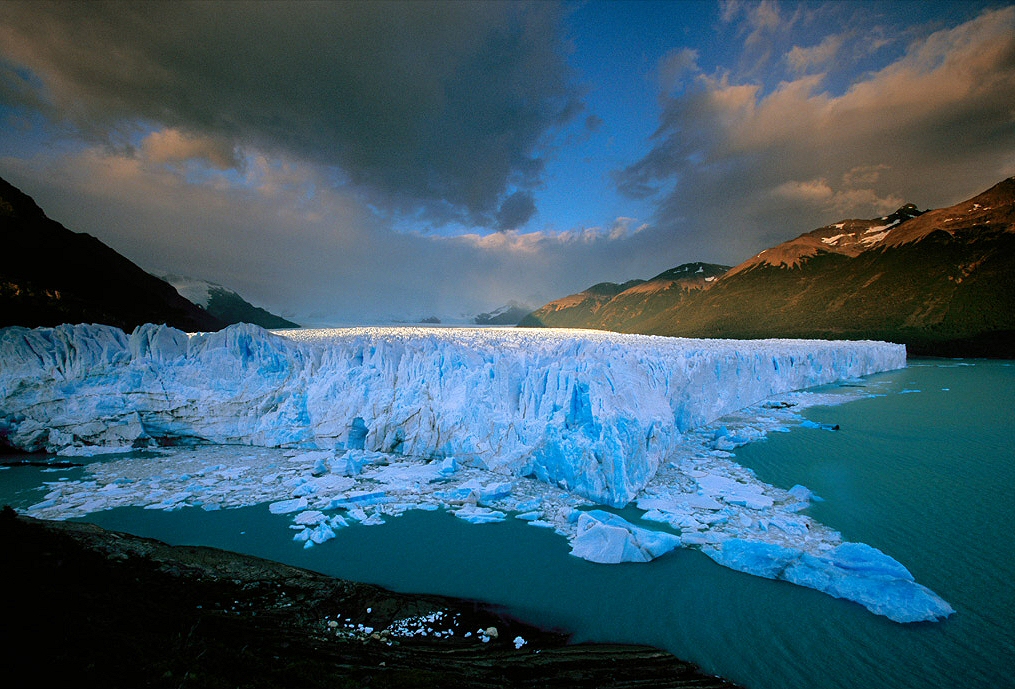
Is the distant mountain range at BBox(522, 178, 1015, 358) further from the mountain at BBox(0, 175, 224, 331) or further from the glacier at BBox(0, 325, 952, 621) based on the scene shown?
the mountain at BBox(0, 175, 224, 331)

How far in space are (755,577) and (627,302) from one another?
136301mm

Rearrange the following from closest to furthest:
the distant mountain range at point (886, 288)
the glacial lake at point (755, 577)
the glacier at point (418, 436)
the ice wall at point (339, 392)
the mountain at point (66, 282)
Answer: the glacial lake at point (755, 577)
the glacier at point (418, 436)
the ice wall at point (339, 392)
the mountain at point (66, 282)
the distant mountain range at point (886, 288)

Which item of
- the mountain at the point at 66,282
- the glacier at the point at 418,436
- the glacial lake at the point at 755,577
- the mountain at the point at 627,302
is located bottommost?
the glacial lake at the point at 755,577

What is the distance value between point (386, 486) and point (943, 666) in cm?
806

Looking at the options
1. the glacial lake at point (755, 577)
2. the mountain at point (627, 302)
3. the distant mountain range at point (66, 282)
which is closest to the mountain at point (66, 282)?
the distant mountain range at point (66, 282)

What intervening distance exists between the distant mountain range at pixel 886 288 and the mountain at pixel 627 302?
99.6 inches

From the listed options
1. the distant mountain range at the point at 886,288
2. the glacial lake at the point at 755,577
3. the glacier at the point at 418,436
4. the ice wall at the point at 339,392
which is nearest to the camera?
the glacial lake at the point at 755,577

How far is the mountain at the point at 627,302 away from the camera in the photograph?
408ft

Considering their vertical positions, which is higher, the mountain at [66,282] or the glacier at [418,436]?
the mountain at [66,282]

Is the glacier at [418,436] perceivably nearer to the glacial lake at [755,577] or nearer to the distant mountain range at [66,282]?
the glacial lake at [755,577]

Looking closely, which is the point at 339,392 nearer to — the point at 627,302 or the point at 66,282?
the point at 66,282

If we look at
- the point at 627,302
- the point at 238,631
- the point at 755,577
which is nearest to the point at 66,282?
the point at 238,631

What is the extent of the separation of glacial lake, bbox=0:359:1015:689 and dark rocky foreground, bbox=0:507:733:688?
44 centimetres

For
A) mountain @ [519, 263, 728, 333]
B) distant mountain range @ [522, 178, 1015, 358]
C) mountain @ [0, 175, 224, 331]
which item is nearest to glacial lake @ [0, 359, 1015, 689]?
mountain @ [0, 175, 224, 331]
